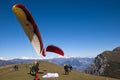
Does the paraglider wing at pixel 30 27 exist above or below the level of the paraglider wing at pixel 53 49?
above

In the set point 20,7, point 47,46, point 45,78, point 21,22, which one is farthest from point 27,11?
point 45,78

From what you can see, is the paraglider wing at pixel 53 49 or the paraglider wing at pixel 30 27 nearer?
the paraglider wing at pixel 30 27

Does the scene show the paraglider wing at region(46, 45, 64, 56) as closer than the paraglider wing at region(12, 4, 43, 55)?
No

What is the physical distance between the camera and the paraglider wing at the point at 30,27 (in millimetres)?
13833

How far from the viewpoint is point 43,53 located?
14.3 meters

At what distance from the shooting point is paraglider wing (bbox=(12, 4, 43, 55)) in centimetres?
1383

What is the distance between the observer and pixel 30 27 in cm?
1485

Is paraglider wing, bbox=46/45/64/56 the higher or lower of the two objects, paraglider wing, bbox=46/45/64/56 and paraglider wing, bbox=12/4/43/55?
the lower

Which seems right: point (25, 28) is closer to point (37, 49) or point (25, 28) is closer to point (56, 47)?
point (37, 49)

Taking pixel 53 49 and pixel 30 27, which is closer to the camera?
pixel 53 49

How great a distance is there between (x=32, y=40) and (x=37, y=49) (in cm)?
84

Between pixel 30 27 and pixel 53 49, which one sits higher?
pixel 30 27

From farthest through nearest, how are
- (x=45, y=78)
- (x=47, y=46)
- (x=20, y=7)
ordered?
(x=45, y=78) < (x=47, y=46) < (x=20, y=7)

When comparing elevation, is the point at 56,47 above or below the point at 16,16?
below
